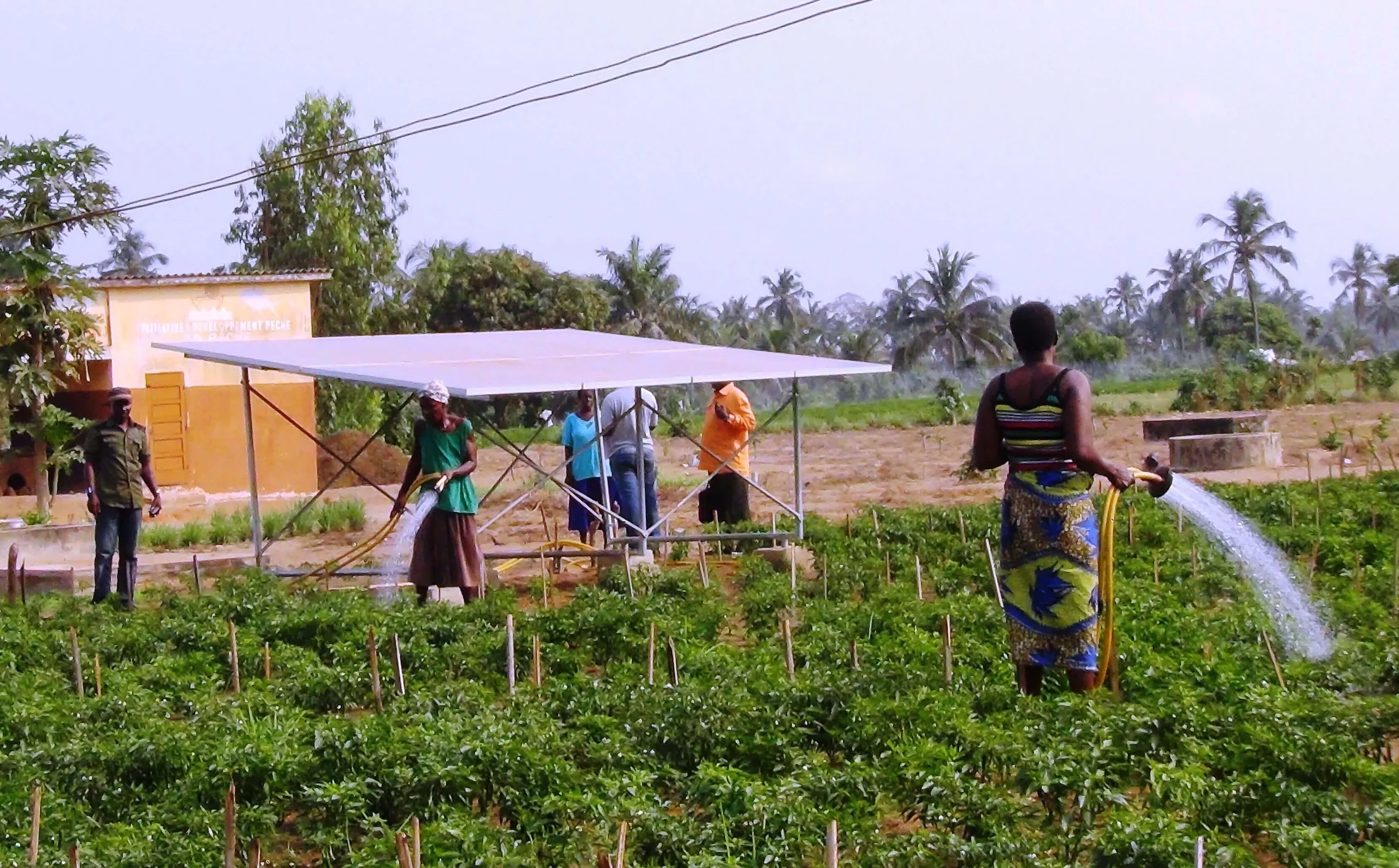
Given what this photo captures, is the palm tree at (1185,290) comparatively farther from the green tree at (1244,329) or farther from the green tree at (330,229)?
the green tree at (330,229)

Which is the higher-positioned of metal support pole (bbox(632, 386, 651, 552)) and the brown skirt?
metal support pole (bbox(632, 386, 651, 552))

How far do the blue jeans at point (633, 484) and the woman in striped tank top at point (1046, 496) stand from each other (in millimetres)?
6985

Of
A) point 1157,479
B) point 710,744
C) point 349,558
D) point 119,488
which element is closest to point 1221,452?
point 349,558

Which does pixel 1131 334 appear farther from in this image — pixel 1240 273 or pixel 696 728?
pixel 696 728

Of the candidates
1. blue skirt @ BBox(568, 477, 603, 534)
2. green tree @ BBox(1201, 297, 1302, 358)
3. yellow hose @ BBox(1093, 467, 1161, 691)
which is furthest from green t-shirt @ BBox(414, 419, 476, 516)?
green tree @ BBox(1201, 297, 1302, 358)

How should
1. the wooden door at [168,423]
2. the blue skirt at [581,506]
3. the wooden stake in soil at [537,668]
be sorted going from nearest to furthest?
1. the wooden stake in soil at [537,668]
2. the blue skirt at [581,506]
3. the wooden door at [168,423]

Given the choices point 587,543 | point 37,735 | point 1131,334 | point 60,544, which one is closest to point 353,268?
point 60,544

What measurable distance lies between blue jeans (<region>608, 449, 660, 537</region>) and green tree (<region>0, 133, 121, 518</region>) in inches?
345

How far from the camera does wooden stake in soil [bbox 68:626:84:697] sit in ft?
27.1

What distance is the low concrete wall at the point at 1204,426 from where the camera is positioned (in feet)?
81.8

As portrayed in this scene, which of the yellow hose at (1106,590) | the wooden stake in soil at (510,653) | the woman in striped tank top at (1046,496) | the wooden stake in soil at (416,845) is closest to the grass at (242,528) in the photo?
the wooden stake in soil at (510,653)

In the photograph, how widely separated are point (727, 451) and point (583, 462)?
1548 millimetres

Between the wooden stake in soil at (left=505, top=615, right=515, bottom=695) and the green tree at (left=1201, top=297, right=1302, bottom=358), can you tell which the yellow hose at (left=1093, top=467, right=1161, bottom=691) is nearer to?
the wooden stake in soil at (left=505, top=615, right=515, bottom=695)

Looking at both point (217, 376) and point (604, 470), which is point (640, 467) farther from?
point (217, 376)
